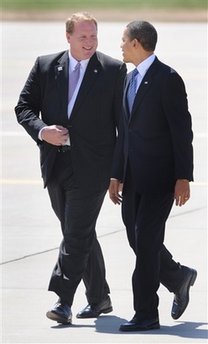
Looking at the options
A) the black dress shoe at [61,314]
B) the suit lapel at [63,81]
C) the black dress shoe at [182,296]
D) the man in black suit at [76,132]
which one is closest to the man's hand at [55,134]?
the man in black suit at [76,132]

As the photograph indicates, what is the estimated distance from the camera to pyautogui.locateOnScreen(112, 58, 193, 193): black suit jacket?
756 centimetres

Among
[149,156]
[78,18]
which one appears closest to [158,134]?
[149,156]

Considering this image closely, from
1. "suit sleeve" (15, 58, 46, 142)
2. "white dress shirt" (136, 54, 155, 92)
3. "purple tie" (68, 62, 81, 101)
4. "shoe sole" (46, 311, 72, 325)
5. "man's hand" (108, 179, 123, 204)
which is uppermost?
"white dress shirt" (136, 54, 155, 92)

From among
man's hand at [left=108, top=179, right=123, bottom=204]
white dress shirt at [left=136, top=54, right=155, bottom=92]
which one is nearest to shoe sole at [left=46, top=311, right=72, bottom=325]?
man's hand at [left=108, top=179, right=123, bottom=204]

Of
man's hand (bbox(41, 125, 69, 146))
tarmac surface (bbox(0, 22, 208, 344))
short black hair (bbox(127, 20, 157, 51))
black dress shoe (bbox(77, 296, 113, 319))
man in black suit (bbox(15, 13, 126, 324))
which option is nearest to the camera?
short black hair (bbox(127, 20, 157, 51))

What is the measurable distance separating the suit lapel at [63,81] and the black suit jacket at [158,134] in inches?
16.3

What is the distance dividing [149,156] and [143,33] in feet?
2.33

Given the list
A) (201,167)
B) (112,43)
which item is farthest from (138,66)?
(112,43)

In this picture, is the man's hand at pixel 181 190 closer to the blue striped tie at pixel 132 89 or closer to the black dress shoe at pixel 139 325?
the blue striped tie at pixel 132 89

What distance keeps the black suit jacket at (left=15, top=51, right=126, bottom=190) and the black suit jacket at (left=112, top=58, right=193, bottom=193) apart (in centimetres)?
27

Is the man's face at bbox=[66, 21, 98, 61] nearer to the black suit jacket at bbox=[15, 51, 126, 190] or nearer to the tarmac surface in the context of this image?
the black suit jacket at bbox=[15, 51, 126, 190]

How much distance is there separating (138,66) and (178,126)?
460 millimetres

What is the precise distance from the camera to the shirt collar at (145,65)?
7.71m

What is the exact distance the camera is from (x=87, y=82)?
802cm
